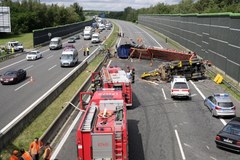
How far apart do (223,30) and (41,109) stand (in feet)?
85.7

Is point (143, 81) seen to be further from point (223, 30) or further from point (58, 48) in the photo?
point (58, 48)

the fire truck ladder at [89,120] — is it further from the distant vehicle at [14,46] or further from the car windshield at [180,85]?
the distant vehicle at [14,46]

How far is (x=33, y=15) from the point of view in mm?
121125

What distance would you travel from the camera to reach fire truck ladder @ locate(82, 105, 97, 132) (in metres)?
15.8

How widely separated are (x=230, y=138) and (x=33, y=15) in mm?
110177

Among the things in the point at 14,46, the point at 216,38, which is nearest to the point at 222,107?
the point at 216,38

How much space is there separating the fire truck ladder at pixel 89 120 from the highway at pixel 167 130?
2.25m

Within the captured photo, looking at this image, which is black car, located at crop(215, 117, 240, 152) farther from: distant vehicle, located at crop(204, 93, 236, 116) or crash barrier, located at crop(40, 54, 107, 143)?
crash barrier, located at crop(40, 54, 107, 143)

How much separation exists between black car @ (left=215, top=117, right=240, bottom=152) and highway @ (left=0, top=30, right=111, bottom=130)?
1330cm

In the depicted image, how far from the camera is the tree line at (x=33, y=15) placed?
115188mm

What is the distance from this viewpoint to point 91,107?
19.2 m

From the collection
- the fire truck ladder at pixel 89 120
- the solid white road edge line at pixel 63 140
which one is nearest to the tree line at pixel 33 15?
the solid white road edge line at pixel 63 140

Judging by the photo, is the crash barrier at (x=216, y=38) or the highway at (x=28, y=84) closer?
the highway at (x=28, y=84)

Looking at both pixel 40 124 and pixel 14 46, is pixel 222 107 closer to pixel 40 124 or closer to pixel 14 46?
pixel 40 124
